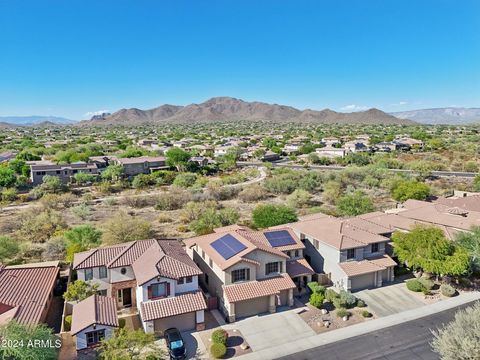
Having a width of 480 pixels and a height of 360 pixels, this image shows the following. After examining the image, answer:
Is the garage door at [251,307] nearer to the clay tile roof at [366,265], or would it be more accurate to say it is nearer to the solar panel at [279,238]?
the solar panel at [279,238]

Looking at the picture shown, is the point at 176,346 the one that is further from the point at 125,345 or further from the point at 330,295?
the point at 330,295

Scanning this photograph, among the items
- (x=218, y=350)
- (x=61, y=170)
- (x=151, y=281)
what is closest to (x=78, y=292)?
(x=151, y=281)

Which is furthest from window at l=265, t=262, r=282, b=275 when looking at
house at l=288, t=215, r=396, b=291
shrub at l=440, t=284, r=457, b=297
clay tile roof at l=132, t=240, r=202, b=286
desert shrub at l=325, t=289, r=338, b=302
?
shrub at l=440, t=284, r=457, b=297

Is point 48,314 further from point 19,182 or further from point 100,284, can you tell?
point 19,182

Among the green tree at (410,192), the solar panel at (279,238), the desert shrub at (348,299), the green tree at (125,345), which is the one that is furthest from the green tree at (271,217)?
the green tree at (410,192)

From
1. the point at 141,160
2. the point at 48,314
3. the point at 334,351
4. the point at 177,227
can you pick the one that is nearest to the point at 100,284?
the point at 48,314
